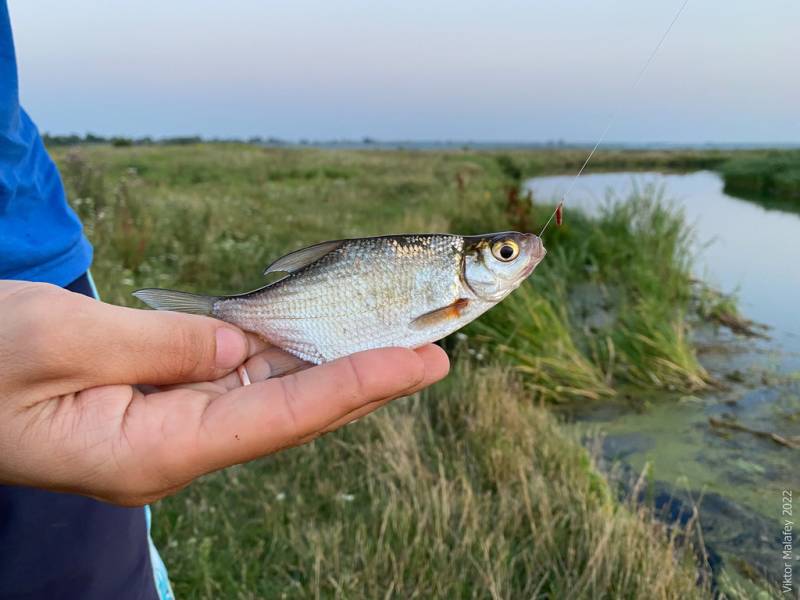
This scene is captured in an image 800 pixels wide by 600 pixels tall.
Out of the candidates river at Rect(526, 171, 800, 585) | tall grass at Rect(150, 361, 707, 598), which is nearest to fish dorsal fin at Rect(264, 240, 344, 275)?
tall grass at Rect(150, 361, 707, 598)

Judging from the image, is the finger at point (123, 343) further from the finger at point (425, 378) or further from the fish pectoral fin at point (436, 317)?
the fish pectoral fin at point (436, 317)

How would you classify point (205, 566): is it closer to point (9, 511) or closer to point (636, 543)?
point (9, 511)

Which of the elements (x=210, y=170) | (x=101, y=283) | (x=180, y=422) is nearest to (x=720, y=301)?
(x=101, y=283)

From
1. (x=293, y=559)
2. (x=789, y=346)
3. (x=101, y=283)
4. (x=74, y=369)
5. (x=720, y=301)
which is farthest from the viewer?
(x=720, y=301)

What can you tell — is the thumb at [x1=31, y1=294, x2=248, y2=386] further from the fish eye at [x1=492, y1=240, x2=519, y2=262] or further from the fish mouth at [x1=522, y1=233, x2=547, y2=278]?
the fish mouth at [x1=522, y1=233, x2=547, y2=278]

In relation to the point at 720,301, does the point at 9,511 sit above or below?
above

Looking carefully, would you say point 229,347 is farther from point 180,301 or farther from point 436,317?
point 436,317

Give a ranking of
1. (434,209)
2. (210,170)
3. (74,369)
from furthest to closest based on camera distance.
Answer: (210,170) < (434,209) < (74,369)

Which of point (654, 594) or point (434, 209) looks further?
point (434, 209)

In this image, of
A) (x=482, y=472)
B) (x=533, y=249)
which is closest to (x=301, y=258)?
(x=533, y=249)
